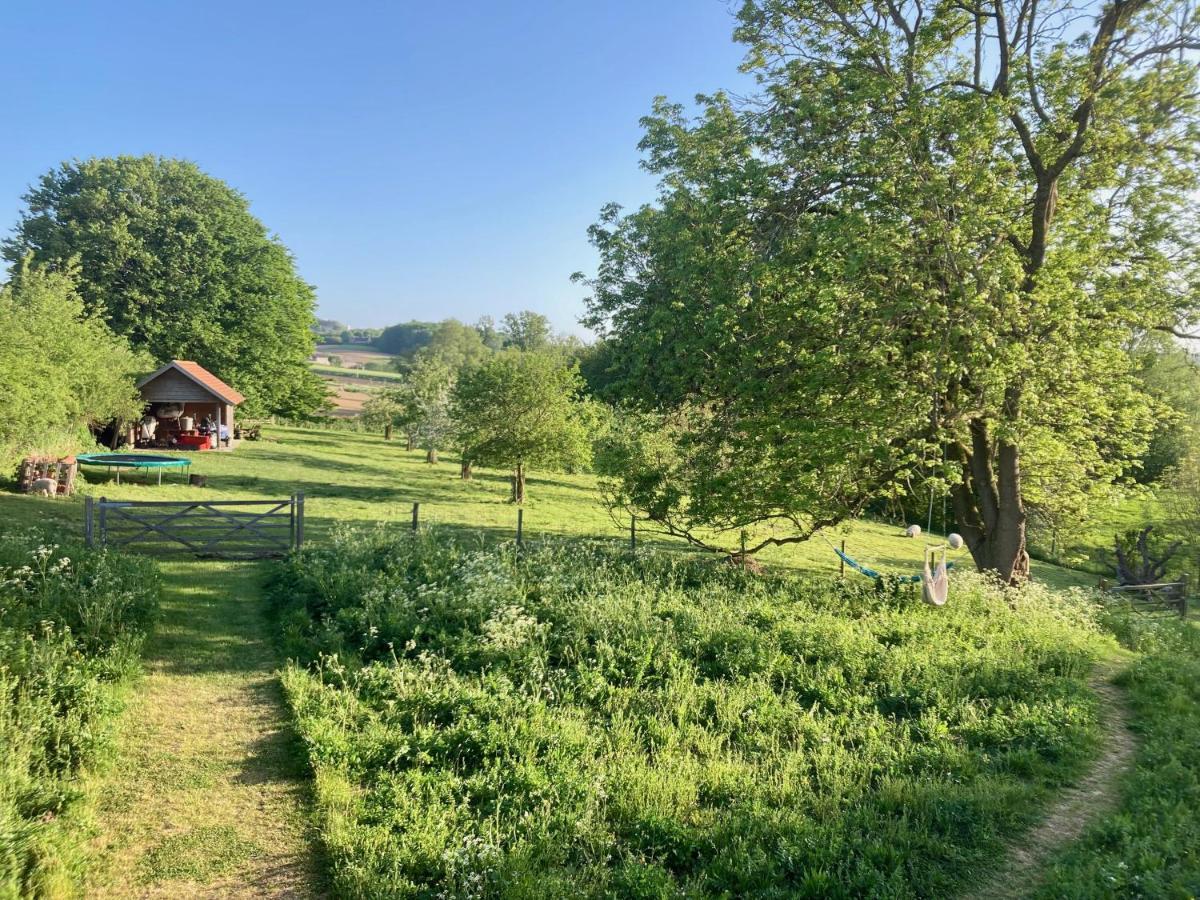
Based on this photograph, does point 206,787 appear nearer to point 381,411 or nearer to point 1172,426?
point 1172,426

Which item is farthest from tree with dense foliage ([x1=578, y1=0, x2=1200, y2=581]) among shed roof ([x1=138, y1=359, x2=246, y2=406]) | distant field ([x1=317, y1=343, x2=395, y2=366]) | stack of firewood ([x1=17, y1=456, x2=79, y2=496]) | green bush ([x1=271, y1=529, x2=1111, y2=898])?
distant field ([x1=317, y1=343, x2=395, y2=366])

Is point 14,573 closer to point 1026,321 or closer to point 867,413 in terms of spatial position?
point 867,413

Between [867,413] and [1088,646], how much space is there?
4683 mm

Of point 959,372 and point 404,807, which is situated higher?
point 959,372

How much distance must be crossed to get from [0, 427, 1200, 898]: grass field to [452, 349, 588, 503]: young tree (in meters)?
12.3

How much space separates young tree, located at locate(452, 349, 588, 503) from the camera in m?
25.0

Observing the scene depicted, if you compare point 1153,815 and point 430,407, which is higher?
point 430,407

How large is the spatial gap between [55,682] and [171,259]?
39.4 meters

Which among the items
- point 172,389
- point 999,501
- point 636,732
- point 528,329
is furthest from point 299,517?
point 528,329

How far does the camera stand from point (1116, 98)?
36.4 feet

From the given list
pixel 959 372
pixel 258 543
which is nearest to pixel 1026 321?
pixel 959 372

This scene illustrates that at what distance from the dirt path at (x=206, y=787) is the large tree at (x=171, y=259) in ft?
111

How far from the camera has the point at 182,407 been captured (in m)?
34.7

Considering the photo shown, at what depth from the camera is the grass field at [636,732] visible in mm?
4918
